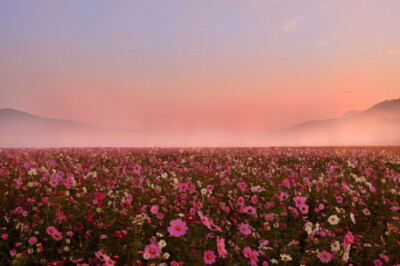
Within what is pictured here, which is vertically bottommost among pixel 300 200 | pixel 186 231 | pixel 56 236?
pixel 186 231

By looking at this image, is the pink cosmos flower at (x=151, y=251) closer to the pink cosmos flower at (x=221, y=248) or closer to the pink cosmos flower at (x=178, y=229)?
the pink cosmos flower at (x=178, y=229)

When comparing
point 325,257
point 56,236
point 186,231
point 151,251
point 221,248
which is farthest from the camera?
point 186,231

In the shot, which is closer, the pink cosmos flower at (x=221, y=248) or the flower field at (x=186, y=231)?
the pink cosmos flower at (x=221, y=248)

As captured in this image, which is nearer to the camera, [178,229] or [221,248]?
[221,248]

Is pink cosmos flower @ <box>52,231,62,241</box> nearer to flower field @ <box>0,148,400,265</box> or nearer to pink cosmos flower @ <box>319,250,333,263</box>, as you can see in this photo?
flower field @ <box>0,148,400,265</box>

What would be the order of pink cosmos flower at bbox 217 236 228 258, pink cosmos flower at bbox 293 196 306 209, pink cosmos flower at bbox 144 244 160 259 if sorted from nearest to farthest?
pink cosmos flower at bbox 217 236 228 258
pink cosmos flower at bbox 144 244 160 259
pink cosmos flower at bbox 293 196 306 209

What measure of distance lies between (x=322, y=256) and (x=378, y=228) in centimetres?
258

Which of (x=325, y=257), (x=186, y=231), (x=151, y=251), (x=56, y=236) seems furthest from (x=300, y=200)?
(x=56, y=236)

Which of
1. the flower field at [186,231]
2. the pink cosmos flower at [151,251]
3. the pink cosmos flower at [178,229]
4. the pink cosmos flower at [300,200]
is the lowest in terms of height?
the flower field at [186,231]

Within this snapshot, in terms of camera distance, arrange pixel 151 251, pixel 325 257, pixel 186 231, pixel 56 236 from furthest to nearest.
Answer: pixel 186 231 < pixel 56 236 < pixel 325 257 < pixel 151 251

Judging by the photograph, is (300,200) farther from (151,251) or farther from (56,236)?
Answer: (56,236)

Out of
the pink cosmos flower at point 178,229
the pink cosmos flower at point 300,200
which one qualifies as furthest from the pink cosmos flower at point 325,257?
the pink cosmos flower at point 178,229

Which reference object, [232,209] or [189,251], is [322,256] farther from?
[232,209]

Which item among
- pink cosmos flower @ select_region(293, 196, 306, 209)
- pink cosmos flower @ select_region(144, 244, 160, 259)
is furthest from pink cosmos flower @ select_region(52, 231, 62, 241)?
pink cosmos flower @ select_region(293, 196, 306, 209)
